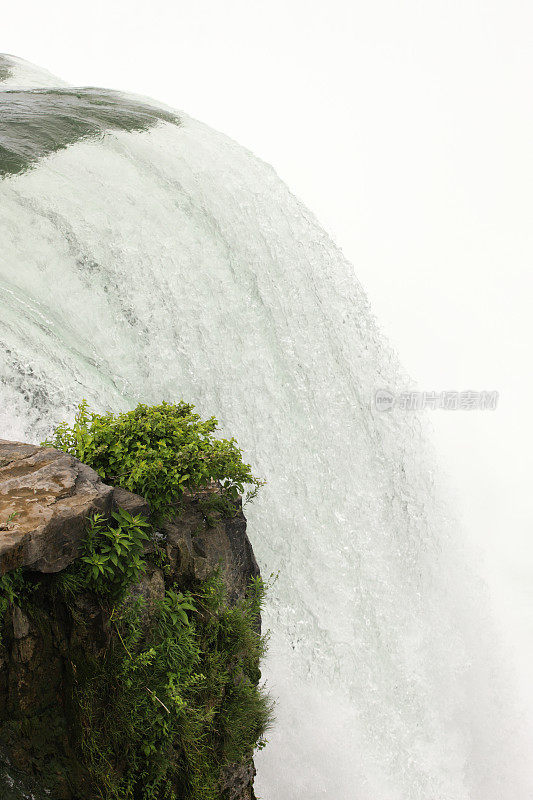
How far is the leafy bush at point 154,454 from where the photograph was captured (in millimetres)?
2986

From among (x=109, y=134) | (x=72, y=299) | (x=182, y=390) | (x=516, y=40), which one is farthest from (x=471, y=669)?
(x=516, y=40)

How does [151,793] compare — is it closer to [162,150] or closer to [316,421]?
[316,421]

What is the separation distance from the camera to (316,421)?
→ 5.55m

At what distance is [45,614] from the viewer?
2557mm

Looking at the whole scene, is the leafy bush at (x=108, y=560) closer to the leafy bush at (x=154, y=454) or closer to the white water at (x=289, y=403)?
the leafy bush at (x=154, y=454)

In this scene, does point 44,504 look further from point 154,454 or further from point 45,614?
point 154,454

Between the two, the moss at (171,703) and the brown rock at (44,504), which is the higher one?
the brown rock at (44,504)

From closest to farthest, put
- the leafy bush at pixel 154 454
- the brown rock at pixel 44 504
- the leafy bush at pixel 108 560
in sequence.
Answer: the brown rock at pixel 44 504 < the leafy bush at pixel 108 560 < the leafy bush at pixel 154 454

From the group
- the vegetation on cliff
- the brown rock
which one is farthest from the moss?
the brown rock

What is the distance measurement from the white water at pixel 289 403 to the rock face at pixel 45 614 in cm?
108

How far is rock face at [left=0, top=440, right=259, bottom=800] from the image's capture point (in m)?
Result: 2.42

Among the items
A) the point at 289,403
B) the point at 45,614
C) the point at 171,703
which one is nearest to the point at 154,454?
the point at 45,614

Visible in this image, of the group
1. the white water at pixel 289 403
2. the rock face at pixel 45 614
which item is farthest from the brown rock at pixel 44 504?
the white water at pixel 289 403

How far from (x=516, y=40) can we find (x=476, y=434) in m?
16.8
